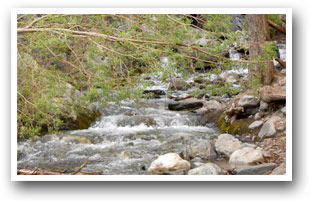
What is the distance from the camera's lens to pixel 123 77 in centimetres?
379

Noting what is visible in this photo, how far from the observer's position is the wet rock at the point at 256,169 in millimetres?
A: 3979

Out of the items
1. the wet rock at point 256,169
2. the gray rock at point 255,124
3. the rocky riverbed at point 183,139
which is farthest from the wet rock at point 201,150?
the gray rock at point 255,124

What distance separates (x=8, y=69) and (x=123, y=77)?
1237 millimetres

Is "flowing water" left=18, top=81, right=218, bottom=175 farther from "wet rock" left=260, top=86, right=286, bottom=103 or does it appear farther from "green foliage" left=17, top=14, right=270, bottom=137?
"wet rock" left=260, top=86, right=286, bottom=103

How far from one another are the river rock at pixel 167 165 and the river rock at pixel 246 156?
2.13ft

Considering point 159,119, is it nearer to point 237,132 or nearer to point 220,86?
point 237,132

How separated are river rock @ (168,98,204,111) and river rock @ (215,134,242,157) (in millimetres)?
2561

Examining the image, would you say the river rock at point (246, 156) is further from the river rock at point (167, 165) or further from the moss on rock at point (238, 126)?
the moss on rock at point (238, 126)

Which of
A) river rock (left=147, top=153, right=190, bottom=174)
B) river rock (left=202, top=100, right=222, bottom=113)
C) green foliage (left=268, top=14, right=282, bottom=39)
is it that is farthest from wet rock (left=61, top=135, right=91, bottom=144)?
green foliage (left=268, top=14, right=282, bottom=39)

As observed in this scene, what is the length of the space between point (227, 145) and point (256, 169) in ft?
3.56

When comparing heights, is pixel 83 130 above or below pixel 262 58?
below

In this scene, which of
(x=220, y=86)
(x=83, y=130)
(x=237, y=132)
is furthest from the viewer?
(x=83, y=130)

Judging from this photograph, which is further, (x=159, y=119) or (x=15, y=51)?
(x=159, y=119)
